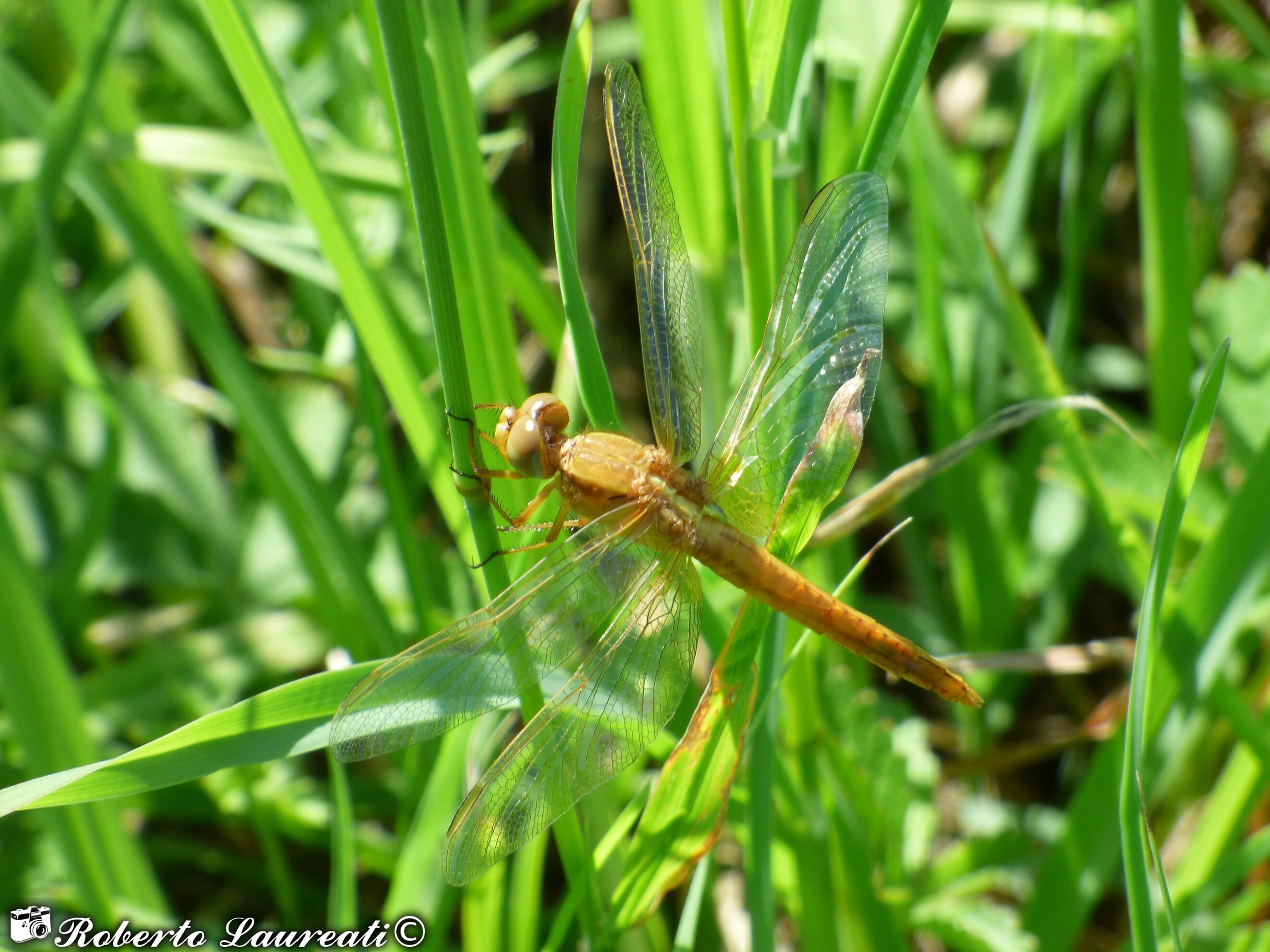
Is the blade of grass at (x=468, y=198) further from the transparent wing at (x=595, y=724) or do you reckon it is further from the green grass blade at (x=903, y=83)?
the green grass blade at (x=903, y=83)

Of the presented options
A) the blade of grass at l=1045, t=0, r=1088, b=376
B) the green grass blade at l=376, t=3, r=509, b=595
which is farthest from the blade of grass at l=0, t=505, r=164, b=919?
the blade of grass at l=1045, t=0, r=1088, b=376

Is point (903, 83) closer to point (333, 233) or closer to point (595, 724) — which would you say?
point (333, 233)

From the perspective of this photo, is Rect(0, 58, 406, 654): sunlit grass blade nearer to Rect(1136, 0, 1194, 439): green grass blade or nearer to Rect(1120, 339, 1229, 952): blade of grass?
Rect(1120, 339, 1229, 952): blade of grass

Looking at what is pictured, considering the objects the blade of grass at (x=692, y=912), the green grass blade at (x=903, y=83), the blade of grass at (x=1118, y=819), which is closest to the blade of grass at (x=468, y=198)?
the green grass blade at (x=903, y=83)

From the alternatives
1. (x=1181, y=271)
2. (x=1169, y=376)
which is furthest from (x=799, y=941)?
(x=1181, y=271)

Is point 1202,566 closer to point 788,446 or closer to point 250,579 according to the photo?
point 788,446

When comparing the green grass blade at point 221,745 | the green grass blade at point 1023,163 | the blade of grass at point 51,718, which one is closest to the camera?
the green grass blade at point 221,745
